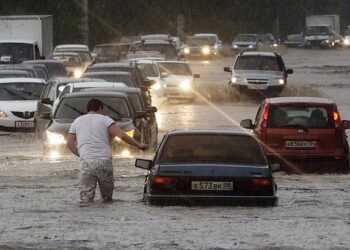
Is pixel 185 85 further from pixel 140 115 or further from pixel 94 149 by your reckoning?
pixel 94 149

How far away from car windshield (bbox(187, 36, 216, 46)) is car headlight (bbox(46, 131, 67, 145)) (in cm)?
5801

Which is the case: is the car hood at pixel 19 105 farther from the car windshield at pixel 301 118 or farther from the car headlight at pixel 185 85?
the car headlight at pixel 185 85

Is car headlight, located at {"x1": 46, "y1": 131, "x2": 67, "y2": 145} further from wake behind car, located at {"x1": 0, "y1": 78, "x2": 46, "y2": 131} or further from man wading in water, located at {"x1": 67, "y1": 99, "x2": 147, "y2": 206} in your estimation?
wake behind car, located at {"x1": 0, "y1": 78, "x2": 46, "y2": 131}

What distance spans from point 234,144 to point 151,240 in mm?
3440

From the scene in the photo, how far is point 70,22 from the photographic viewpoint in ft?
259

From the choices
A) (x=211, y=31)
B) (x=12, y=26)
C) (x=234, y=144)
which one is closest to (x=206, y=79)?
(x=12, y=26)

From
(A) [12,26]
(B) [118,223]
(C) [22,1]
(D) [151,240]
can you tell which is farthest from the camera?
(C) [22,1]

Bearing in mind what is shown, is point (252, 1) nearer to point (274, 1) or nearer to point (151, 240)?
point (274, 1)

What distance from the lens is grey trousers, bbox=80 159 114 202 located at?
15.3 meters

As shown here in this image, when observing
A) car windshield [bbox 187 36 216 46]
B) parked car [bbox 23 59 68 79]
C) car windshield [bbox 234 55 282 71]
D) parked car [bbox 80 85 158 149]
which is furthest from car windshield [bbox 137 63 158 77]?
car windshield [bbox 187 36 216 46]

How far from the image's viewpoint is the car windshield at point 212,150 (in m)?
14.7

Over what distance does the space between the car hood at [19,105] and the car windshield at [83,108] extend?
7.57 metres

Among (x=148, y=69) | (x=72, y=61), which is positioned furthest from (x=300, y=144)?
(x=72, y=61)

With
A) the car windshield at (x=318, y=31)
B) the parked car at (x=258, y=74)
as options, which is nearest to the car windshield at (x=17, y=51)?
the parked car at (x=258, y=74)
